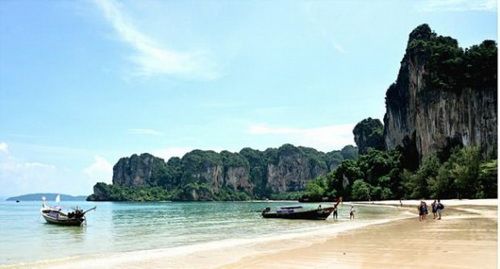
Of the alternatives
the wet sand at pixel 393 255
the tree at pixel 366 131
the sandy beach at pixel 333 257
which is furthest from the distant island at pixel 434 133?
the sandy beach at pixel 333 257

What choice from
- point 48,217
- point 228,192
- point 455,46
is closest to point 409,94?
point 455,46

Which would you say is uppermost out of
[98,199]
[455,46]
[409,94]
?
[455,46]

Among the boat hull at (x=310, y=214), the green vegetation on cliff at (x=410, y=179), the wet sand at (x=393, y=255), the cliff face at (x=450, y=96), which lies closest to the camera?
the wet sand at (x=393, y=255)

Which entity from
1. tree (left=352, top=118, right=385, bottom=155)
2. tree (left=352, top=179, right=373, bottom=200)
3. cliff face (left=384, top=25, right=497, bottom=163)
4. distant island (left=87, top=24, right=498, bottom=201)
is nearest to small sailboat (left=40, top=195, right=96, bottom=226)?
distant island (left=87, top=24, right=498, bottom=201)

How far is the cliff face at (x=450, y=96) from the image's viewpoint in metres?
73.4

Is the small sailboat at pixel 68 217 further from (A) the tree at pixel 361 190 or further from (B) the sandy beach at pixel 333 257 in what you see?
(A) the tree at pixel 361 190

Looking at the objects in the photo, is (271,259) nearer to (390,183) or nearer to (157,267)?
(157,267)

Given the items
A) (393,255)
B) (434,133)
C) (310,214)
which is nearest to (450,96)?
(434,133)

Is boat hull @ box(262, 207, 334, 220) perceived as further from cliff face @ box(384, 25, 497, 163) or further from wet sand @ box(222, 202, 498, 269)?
cliff face @ box(384, 25, 497, 163)

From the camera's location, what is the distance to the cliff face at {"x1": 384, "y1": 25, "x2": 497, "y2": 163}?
73.4 metres

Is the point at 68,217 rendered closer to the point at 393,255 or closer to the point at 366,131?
the point at 393,255

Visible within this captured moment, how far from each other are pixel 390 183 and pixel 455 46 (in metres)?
27.0

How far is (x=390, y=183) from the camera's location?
3501 inches

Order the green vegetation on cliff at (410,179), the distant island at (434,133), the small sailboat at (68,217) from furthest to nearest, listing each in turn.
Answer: the distant island at (434,133) → the green vegetation on cliff at (410,179) → the small sailboat at (68,217)
